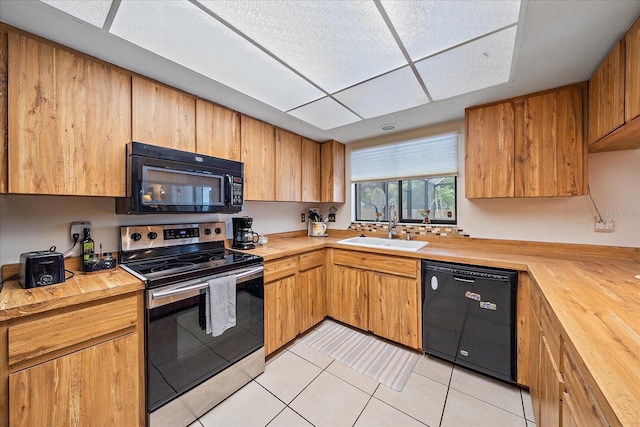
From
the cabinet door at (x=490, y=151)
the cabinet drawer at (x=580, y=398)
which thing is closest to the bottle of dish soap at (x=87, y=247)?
the cabinet drawer at (x=580, y=398)

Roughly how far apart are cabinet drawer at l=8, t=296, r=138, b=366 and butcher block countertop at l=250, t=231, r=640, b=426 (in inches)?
36.8

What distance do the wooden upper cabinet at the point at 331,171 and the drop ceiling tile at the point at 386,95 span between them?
0.97 metres

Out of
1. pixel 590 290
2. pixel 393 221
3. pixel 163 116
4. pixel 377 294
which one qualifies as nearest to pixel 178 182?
pixel 163 116

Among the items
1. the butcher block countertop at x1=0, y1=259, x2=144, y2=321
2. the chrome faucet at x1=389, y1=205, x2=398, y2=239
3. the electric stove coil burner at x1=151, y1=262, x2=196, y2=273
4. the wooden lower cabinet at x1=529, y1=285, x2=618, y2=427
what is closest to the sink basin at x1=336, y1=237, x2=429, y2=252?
the chrome faucet at x1=389, y1=205, x2=398, y2=239

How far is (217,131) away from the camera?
6.63 ft

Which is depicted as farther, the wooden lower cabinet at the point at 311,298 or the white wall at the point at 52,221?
the wooden lower cabinet at the point at 311,298

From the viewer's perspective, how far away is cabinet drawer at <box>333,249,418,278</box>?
83.6 inches

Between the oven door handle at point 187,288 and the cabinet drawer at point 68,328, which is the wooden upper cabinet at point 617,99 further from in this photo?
the cabinet drawer at point 68,328

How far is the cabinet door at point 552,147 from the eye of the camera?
1.73m

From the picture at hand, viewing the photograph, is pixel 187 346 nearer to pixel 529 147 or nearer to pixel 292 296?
pixel 292 296

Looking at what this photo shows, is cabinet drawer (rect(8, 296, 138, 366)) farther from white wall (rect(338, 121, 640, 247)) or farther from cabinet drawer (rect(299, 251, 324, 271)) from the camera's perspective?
white wall (rect(338, 121, 640, 247))

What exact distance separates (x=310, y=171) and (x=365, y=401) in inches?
→ 90.6

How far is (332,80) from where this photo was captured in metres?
1.61

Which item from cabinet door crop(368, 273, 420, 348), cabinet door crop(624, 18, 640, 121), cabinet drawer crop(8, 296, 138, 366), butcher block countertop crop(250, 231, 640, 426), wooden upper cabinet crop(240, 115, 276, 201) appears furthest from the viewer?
wooden upper cabinet crop(240, 115, 276, 201)
